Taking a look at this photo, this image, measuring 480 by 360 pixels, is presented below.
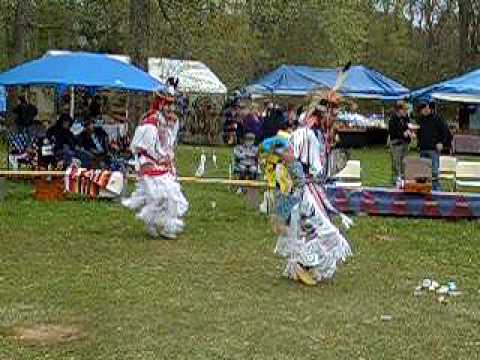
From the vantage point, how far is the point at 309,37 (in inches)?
1625

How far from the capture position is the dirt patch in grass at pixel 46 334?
6.58m

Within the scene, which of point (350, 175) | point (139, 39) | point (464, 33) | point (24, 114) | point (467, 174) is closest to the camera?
point (350, 175)

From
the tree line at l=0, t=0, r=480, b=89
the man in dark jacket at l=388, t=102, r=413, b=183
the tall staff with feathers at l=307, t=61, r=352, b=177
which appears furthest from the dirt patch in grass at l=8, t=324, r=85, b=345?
the tree line at l=0, t=0, r=480, b=89

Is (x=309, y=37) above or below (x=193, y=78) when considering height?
above

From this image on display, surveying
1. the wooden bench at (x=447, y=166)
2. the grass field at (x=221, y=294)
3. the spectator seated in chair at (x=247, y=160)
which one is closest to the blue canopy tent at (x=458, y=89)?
the wooden bench at (x=447, y=166)

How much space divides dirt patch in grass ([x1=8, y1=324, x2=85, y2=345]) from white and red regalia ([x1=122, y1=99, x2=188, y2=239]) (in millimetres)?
4176

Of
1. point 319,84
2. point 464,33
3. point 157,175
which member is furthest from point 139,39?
point 464,33

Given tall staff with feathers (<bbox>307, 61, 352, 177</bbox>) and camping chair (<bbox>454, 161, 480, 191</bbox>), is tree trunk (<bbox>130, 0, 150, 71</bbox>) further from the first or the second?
tall staff with feathers (<bbox>307, 61, 352, 177</bbox>)

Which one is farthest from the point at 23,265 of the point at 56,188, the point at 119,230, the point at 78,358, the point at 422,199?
the point at 422,199

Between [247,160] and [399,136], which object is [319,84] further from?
[247,160]

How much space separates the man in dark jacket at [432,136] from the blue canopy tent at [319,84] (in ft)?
25.9

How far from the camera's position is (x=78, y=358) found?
243 inches

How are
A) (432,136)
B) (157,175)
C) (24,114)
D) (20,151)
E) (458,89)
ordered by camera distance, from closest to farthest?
A: (157,175)
(432,136)
(458,89)
(20,151)
(24,114)

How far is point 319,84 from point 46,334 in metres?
18.3
